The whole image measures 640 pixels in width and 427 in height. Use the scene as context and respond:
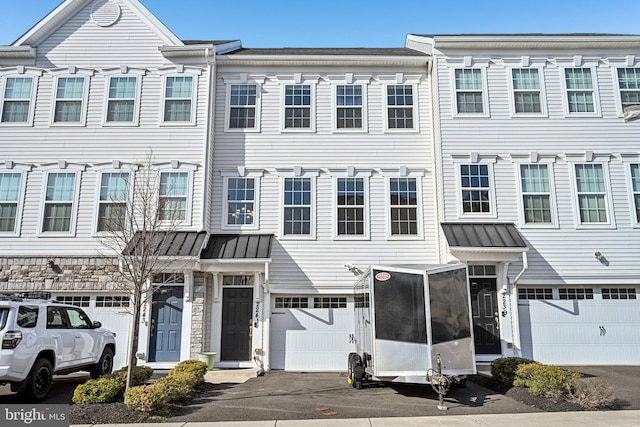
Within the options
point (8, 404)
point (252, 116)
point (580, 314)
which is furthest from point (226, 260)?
point (580, 314)

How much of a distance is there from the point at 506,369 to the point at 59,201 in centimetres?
1302

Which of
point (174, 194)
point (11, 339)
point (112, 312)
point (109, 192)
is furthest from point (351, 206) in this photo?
point (11, 339)

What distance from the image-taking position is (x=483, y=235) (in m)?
13.6

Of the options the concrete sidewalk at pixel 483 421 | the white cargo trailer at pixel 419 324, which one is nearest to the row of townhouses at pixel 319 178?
the white cargo trailer at pixel 419 324

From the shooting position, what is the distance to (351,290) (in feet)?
46.5

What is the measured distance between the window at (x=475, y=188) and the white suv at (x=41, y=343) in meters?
10.4

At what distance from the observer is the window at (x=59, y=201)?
1454 centimetres

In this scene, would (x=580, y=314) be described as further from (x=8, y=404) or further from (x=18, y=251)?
(x=18, y=251)

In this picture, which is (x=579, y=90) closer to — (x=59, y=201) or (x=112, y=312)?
(x=112, y=312)

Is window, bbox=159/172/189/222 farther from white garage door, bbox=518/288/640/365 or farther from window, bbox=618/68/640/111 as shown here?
window, bbox=618/68/640/111

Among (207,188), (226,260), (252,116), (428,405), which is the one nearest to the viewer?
(428,405)

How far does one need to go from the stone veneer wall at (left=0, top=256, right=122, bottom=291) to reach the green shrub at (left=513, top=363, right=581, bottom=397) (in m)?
10.8

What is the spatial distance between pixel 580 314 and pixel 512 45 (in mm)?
8262

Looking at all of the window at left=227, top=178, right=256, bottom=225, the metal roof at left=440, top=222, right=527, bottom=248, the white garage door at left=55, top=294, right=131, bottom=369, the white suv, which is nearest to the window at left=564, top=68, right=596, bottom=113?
the metal roof at left=440, top=222, right=527, bottom=248
